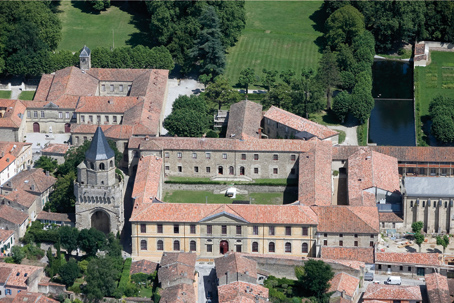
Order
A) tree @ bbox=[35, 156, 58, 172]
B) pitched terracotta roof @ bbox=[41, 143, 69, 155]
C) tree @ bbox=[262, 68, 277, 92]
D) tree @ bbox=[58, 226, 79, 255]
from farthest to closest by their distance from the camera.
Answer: tree @ bbox=[262, 68, 277, 92] < pitched terracotta roof @ bbox=[41, 143, 69, 155] < tree @ bbox=[35, 156, 58, 172] < tree @ bbox=[58, 226, 79, 255]

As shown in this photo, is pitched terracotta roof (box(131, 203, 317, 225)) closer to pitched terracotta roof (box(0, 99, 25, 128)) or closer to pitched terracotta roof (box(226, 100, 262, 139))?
pitched terracotta roof (box(226, 100, 262, 139))

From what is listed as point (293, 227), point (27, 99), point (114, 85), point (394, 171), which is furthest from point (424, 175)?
point (27, 99)

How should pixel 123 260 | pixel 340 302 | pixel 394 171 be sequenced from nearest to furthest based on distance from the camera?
1. pixel 340 302
2. pixel 123 260
3. pixel 394 171

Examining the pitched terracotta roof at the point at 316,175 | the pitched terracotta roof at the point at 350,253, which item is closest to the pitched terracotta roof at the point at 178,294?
the pitched terracotta roof at the point at 350,253

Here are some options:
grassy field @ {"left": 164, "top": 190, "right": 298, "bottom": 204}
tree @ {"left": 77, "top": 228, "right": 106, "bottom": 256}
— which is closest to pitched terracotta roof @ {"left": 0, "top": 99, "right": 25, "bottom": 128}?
grassy field @ {"left": 164, "top": 190, "right": 298, "bottom": 204}

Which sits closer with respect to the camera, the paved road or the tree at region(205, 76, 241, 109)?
the paved road

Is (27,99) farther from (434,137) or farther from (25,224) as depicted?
(434,137)
